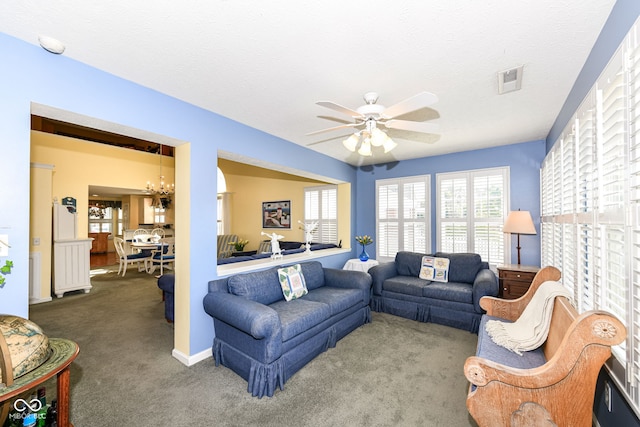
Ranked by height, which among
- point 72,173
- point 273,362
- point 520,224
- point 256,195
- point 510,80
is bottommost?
point 273,362

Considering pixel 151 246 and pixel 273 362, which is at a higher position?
pixel 151 246

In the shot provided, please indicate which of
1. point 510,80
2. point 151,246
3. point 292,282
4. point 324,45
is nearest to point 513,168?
point 510,80

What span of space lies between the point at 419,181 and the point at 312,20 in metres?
4.00

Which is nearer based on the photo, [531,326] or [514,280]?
[531,326]

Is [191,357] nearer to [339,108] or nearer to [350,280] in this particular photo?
[350,280]

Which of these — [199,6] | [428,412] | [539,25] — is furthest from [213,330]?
[539,25]

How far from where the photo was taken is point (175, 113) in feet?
8.75

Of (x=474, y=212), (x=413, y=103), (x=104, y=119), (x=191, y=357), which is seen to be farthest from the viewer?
(x=474, y=212)

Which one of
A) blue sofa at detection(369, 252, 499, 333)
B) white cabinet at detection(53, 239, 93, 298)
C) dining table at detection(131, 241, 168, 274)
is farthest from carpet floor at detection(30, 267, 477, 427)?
dining table at detection(131, 241, 168, 274)

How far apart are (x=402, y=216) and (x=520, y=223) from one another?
191cm

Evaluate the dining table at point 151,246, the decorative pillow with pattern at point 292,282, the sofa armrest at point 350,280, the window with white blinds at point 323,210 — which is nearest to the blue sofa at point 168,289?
the decorative pillow with pattern at point 292,282

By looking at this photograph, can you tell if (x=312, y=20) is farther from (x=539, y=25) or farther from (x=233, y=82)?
(x=539, y=25)

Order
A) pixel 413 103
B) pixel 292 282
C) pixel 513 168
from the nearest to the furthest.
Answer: pixel 413 103, pixel 292 282, pixel 513 168

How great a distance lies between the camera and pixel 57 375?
1.47 meters
